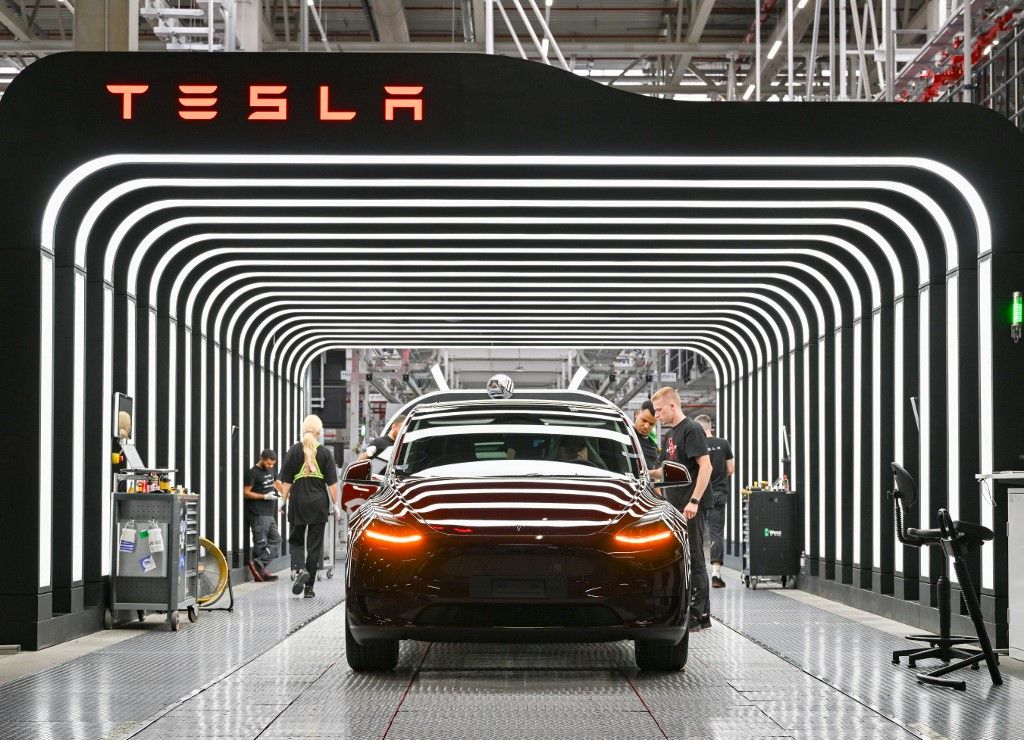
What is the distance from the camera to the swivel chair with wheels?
25.6ft

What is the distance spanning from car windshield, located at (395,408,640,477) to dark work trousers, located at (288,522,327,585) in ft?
19.4

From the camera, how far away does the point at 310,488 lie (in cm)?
1492

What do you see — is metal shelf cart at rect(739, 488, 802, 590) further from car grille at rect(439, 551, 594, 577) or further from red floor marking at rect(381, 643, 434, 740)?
car grille at rect(439, 551, 594, 577)

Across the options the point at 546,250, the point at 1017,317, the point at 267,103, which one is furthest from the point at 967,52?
the point at 267,103

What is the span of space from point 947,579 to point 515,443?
2668mm

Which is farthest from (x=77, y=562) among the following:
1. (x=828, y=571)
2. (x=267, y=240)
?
(x=828, y=571)

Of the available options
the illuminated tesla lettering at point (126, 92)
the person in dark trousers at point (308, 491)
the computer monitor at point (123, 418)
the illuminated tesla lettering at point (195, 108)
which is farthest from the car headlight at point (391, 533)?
the person in dark trousers at point (308, 491)

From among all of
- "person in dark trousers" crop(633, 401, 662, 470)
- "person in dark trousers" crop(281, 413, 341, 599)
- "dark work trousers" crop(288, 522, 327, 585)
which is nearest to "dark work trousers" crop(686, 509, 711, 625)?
"person in dark trousers" crop(633, 401, 662, 470)

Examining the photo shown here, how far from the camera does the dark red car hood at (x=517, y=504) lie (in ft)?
23.4

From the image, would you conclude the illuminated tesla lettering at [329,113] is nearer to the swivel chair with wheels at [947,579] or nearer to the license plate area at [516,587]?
the license plate area at [516,587]

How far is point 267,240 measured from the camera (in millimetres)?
13117

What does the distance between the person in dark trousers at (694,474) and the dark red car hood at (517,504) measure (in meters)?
2.63

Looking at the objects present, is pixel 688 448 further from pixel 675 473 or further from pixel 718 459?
pixel 718 459

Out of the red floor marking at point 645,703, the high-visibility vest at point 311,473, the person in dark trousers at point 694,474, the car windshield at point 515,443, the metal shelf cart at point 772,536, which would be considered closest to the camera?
the red floor marking at point 645,703
